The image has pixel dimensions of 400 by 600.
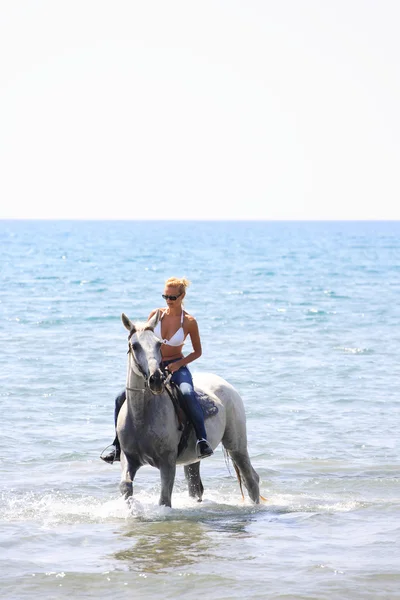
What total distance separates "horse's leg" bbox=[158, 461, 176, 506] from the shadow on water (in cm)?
24

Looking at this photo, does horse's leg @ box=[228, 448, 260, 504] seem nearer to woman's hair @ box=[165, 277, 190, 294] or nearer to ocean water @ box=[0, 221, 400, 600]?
ocean water @ box=[0, 221, 400, 600]

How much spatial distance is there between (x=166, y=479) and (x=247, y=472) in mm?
1721

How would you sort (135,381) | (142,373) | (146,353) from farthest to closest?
(135,381) → (142,373) → (146,353)

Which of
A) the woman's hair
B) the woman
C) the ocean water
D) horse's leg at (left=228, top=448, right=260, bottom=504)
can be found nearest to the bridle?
the woman

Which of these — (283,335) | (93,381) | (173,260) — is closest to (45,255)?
(173,260)

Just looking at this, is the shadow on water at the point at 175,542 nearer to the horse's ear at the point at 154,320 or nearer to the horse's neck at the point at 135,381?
the horse's neck at the point at 135,381

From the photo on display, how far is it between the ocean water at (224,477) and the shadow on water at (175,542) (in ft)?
0.07

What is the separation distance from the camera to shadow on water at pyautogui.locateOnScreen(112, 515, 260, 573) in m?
9.24

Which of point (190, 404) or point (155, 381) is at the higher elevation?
point (155, 381)

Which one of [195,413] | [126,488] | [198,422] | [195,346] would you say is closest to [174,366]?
[195,346]

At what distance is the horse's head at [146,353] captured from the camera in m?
9.55

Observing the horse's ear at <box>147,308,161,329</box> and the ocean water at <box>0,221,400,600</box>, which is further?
the horse's ear at <box>147,308,161,329</box>

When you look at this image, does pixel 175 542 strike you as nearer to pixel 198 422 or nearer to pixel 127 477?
pixel 127 477

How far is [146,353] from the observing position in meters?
9.74
